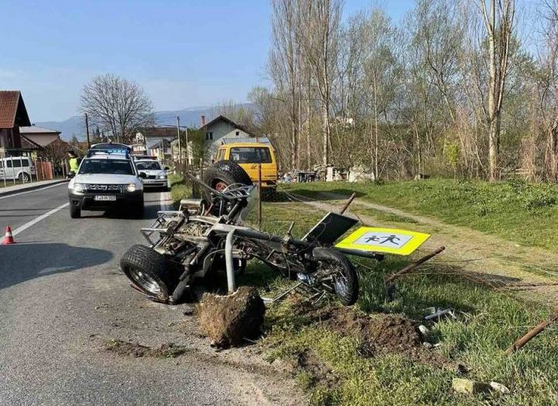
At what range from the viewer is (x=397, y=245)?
4.83 m

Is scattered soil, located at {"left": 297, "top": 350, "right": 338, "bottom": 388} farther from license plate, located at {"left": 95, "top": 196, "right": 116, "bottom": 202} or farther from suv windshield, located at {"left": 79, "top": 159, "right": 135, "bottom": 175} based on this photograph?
suv windshield, located at {"left": 79, "top": 159, "right": 135, "bottom": 175}

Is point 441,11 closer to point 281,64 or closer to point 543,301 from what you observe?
point 281,64

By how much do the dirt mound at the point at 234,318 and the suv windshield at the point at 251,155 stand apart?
44.7 ft

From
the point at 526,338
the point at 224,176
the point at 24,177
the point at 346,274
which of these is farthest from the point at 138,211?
the point at 24,177

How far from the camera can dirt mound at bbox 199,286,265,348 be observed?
14.1 ft

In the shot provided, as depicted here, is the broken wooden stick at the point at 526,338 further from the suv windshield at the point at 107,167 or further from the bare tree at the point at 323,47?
the bare tree at the point at 323,47

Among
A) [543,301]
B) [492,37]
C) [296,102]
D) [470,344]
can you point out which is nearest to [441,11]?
[492,37]

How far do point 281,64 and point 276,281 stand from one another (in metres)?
37.1

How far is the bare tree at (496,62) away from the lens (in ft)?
57.9

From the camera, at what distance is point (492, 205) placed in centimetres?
1240

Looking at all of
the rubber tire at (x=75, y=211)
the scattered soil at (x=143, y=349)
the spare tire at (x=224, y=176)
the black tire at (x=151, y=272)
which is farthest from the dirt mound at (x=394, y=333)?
the rubber tire at (x=75, y=211)

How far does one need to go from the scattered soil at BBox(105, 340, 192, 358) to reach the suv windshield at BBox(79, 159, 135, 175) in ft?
33.9

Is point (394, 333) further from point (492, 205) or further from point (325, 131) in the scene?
point (325, 131)

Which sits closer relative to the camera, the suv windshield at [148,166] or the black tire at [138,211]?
the black tire at [138,211]
